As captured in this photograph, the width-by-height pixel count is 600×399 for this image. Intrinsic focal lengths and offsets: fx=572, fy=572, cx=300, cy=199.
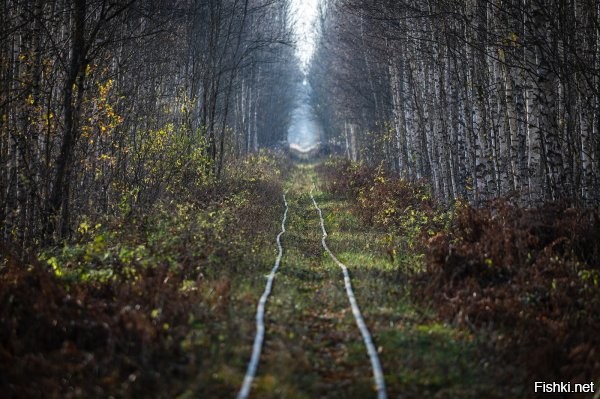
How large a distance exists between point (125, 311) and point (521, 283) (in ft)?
17.8

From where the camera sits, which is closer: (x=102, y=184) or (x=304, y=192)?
(x=102, y=184)

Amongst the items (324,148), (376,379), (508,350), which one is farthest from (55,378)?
(324,148)

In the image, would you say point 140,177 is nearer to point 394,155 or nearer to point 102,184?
point 102,184

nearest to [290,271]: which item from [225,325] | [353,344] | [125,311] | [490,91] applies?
[225,325]

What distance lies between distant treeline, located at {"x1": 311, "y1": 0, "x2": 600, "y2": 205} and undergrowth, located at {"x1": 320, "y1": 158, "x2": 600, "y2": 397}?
1.22 metres

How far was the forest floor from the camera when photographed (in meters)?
5.43

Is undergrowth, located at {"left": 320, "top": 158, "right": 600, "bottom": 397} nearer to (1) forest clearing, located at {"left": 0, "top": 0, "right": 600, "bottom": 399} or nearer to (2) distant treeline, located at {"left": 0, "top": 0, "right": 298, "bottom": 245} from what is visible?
(1) forest clearing, located at {"left": 0, "top": 0, "right": 600, "bottom": 399}

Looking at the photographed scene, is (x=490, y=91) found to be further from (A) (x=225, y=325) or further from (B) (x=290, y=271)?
(A) (x=225, y=325)

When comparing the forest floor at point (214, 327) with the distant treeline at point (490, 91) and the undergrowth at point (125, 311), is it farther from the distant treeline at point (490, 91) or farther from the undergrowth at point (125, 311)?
the distant treeline at point (490, 91)

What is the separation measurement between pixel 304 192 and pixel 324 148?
39660mm

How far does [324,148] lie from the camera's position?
223 ft

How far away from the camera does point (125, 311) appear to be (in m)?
6.75

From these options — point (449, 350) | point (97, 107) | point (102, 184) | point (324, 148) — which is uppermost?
point (324, 148)

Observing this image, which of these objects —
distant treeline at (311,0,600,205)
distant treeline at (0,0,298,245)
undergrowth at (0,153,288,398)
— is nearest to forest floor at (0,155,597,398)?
undergrowth at (0,153,288,398)
